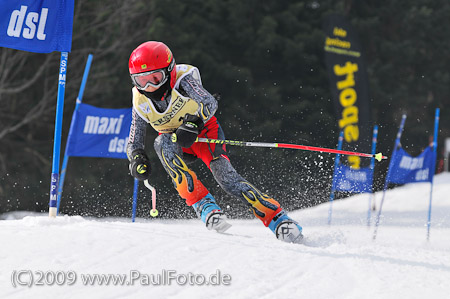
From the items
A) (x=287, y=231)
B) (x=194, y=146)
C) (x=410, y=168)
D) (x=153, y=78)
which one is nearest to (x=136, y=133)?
(x=194, y=146)

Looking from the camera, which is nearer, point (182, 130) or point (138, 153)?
point (182, 130)

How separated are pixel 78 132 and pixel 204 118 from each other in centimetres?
310

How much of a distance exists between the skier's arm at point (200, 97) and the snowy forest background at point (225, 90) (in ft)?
22.7

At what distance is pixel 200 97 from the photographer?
4406 mm

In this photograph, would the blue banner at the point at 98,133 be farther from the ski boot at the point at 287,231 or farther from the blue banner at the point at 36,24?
the ski boot at the point at 287,231

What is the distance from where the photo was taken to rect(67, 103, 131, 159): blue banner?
7117 mm

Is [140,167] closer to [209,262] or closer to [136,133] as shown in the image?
[136,133]

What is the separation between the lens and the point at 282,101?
18656mm

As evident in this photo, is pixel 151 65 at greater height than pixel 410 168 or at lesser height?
greater

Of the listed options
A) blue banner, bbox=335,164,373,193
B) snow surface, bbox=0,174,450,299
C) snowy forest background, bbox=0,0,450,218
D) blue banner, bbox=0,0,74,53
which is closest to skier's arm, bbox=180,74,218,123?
snow surface, bbox=0,174,450,299

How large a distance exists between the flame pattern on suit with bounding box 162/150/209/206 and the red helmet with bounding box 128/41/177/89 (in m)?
0.61

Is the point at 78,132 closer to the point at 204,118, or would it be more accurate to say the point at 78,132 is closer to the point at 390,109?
the point at 204,118

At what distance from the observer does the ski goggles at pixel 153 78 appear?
13.9 feet

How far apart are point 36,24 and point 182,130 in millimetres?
1635
